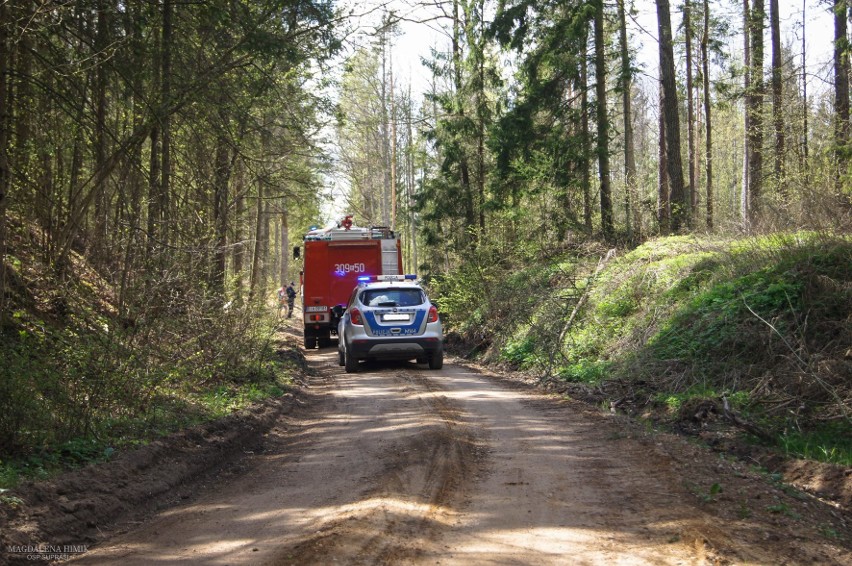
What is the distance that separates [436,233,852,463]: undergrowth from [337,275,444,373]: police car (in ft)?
7.19

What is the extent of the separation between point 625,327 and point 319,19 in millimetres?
7692

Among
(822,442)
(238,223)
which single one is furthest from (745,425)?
(238,223)

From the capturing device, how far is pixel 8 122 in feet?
30.0

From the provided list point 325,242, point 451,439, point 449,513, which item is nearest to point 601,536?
point 449,513

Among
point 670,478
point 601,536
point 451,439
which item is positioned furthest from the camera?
point 451,439

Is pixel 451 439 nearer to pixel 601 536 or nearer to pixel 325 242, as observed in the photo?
pixel 601 536

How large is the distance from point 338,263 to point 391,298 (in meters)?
6.94

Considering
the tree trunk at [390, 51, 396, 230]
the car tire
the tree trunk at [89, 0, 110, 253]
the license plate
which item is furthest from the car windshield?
the tree trunk at [390, 51, 396, 230]

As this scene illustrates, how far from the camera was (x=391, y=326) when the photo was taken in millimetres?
15336

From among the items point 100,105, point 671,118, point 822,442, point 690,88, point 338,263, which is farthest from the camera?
point 690,88

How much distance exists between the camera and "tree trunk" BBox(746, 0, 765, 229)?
826 inches

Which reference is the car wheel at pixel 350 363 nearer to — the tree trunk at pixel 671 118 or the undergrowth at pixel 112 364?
the undergrowth at pixel 112 364

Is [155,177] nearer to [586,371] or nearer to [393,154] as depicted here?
[586,371]

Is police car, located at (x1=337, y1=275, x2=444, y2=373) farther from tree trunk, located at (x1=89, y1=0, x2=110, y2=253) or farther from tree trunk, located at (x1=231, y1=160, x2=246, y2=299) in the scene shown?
tree trunk, located at (x1=89, y1=0, x2=110, y2=253)
